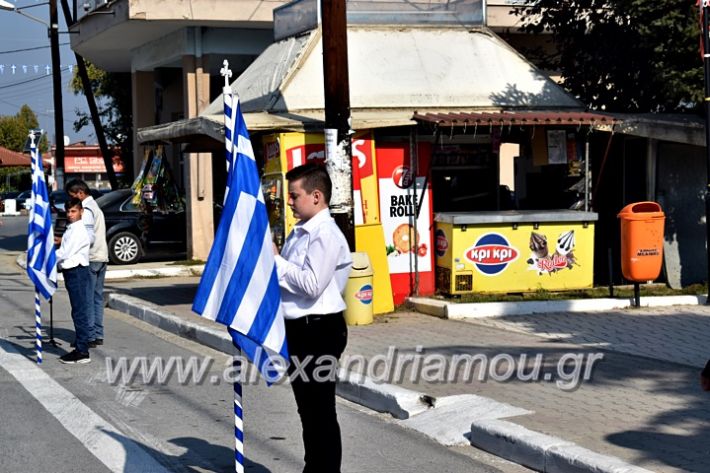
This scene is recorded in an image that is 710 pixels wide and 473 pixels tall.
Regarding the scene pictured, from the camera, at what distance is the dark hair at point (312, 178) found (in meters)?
5.64

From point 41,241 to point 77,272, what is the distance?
107cm

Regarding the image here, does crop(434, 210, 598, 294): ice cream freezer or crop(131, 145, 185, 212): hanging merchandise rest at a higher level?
crop(131, 145, 185, 212): hanging merchandise

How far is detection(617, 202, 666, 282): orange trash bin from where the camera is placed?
44.0 feet

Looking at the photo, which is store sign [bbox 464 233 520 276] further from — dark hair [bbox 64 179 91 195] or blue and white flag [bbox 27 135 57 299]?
blue and white flag [bbox 27 135 57 299]

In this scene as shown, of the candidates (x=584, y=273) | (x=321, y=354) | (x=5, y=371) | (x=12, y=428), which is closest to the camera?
(x=321, y=354)

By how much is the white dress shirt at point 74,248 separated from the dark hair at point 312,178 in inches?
225

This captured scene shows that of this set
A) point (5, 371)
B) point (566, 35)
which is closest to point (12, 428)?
point (5, 371)

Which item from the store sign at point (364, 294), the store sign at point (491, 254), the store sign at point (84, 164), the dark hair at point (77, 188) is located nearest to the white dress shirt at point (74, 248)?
the dark hair at point (77, 188)

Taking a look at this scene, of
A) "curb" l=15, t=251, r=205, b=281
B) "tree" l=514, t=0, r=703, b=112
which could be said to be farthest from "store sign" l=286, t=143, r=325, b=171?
"curb" l=15, t=251, r=205, b=281

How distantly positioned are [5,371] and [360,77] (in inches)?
268

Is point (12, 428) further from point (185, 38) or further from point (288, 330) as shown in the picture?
point (185, 38)

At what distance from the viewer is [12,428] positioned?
8016 mm

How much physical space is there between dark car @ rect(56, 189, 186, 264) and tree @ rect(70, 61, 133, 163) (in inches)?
420

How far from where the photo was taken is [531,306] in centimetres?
1341
